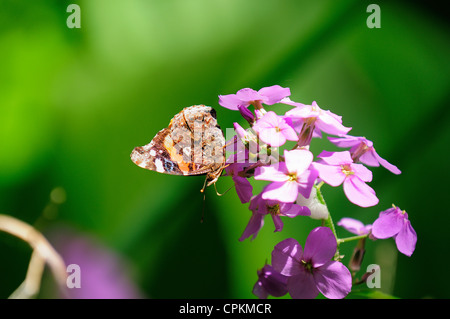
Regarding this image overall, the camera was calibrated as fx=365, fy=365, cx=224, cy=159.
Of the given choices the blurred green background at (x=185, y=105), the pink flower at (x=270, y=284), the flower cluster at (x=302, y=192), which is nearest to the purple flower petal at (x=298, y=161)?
the flower cluster at (x=302, y=192)

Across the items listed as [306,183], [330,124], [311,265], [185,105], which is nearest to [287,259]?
[311,265]

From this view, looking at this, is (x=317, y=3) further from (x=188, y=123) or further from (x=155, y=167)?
(x=155, y=167)

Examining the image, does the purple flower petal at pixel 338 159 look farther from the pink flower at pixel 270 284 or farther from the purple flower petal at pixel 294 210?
the pink flower at pixel 270 284

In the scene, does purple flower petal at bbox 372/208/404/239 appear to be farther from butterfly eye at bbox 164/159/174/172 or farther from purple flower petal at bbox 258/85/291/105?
butterfly eye at bbox 164/159/174/172

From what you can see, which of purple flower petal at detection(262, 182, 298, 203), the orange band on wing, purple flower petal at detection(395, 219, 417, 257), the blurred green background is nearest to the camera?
purple flower petal at detection(262, 182, 298, 203)

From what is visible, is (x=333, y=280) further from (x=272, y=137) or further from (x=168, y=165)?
(x=168, y=165)

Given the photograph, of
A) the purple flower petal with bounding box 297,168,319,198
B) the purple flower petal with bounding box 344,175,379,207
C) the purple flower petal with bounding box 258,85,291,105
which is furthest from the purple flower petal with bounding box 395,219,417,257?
the purple flower petal with bounding box 258,85,291,105
